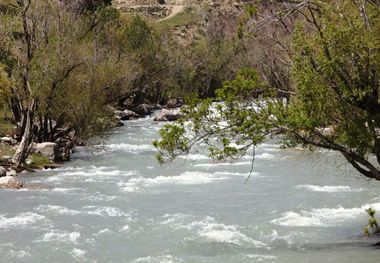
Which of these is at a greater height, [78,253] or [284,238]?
[78,253]

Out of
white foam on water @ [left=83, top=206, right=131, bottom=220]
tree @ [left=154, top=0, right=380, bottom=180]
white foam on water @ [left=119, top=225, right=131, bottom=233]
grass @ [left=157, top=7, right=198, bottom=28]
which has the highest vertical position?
grass @ [left=157, top=7, right=198, bottom=28]

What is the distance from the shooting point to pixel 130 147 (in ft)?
115

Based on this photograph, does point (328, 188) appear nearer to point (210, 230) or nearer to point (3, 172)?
point (210, 230)

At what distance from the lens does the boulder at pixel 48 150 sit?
2920cm

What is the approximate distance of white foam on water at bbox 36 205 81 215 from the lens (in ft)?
61.3

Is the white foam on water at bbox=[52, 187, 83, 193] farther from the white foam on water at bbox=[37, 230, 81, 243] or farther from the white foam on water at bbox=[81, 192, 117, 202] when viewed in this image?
the white foam on water at bbox=[37, 230, 81, 243]

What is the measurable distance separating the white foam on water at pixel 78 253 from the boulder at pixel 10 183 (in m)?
8.67

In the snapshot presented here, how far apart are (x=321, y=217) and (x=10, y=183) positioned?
12.4 metres

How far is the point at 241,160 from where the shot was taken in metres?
30.2

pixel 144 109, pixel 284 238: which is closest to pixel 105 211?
pixel 284 238

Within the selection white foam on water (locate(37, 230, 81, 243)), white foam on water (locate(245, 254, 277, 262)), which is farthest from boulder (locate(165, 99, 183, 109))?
white foam on water (locate(245, 254, 277, 262))

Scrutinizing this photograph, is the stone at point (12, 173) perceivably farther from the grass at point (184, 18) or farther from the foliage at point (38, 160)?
the grass at point (184, 18)

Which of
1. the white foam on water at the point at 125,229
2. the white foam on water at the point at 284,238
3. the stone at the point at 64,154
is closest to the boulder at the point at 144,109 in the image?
the stone at the point at 64,154

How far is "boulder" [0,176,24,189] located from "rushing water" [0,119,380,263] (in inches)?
35.2
